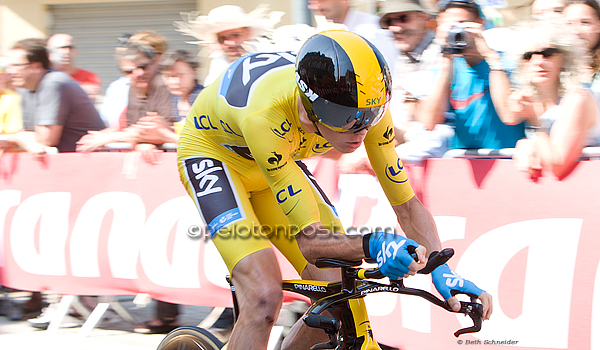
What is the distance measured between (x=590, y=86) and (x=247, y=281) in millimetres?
2511

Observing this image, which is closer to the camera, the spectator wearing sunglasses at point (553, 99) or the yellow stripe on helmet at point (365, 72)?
the yellow stripe on helmet at point (365, 72)

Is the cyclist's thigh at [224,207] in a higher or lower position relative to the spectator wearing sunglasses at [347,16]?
lower

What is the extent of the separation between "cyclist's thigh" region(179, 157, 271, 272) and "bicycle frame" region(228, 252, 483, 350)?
0.37 m

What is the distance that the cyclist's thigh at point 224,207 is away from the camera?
2.93 metres

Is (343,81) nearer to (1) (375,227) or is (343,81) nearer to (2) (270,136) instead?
(2) (270,136)

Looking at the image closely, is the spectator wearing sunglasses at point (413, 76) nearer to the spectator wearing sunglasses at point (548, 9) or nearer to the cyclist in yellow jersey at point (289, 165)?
the spectator wearing sunglasses at point (548, 9)

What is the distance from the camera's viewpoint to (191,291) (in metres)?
4.89

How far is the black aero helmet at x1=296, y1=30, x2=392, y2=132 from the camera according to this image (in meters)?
2.39

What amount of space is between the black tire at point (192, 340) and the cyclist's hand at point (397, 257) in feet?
4.18

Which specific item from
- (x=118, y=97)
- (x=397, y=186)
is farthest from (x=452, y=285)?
(x=118, y=97)

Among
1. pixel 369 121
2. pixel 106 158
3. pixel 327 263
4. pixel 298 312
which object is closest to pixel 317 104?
pixel 369 121

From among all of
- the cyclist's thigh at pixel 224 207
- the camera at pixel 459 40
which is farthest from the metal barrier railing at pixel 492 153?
the cyclist's thigh at pixel 224 207

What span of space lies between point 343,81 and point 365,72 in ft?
0.30

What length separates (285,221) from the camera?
3305 mm
